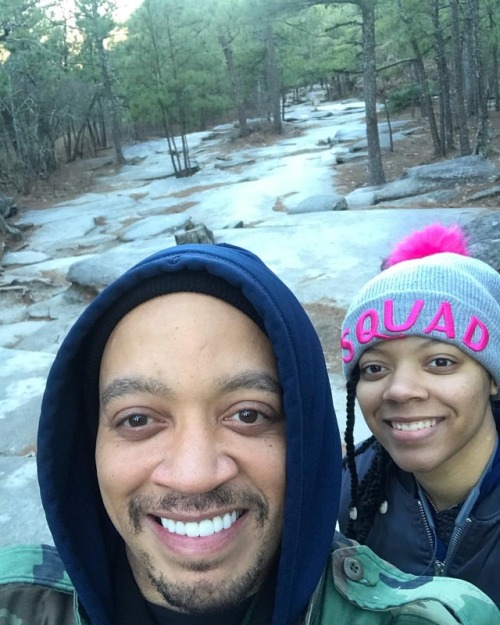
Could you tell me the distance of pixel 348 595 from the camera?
45.6 inches

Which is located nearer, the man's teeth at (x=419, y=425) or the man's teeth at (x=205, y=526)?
the man's teeth at (x=205, y=526)

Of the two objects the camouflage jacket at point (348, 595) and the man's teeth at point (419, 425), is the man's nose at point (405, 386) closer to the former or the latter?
the man's teeth at point (419, 425)

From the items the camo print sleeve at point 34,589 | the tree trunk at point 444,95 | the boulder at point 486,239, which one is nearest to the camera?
the camo print sleeve at point 34,589

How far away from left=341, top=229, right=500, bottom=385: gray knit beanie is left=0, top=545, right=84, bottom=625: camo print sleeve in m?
1.02

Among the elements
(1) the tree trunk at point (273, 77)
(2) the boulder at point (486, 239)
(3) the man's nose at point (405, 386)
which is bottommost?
(2) the boulder at point (486, 239)

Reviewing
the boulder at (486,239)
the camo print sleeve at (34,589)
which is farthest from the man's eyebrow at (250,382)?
the boulder at (486,239)

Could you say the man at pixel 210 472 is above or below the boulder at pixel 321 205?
above

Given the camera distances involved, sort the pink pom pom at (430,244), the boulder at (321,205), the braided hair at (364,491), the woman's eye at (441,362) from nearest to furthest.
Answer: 1. the woman's eye at (441,362)
2. the braided hair at (364,491)
3. the pink pom pom at (430,244)
4. the boulder at (321,205)

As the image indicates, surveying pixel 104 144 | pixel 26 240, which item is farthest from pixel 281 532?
pixel 104 144

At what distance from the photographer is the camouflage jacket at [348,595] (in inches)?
43.6

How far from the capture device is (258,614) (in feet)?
3.91

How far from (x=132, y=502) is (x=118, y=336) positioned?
1.02 feet

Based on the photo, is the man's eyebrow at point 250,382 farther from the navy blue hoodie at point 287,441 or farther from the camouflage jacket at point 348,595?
the camouflage jacket at point 348,595

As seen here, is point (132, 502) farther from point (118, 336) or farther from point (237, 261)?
point (237, 261)
